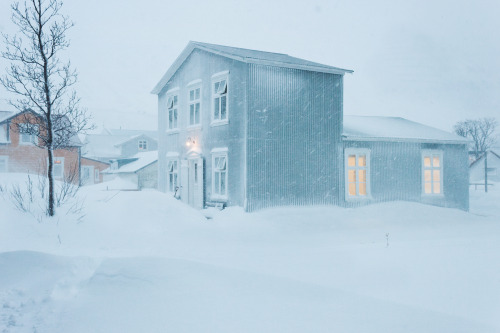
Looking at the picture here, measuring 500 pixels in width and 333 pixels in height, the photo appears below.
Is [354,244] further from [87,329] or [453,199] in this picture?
[453,199]

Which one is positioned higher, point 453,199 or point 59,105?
point 59,105

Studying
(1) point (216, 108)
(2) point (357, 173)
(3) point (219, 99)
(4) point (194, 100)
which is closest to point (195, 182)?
(1) point (216, 108)

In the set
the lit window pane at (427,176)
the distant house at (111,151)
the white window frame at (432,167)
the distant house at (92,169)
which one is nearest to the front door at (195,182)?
the white window frame at (432,167)

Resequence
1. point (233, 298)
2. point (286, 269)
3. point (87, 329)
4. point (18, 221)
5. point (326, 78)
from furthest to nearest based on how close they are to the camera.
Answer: point (326, 78)
point (18, 221)
point (286, 269)
point (233, 298)
point (87, 329)

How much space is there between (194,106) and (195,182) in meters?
3.43

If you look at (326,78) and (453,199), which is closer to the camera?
(326,78)

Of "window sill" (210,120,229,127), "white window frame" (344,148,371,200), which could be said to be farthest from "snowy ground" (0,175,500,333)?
"window sill" (210,120,229,127)

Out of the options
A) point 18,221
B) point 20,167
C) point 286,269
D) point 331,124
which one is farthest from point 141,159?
point 286,269

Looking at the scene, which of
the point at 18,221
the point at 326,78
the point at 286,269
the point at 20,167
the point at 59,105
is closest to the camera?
the point at 286,269

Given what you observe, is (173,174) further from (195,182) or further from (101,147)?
(101,147)

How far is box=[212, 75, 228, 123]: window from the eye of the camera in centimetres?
1792

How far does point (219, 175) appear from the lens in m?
18.1

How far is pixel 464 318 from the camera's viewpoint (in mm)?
6141

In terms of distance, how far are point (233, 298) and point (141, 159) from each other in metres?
36.7
